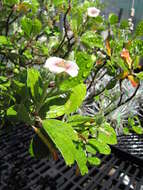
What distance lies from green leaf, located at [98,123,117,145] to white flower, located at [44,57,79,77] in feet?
0.82

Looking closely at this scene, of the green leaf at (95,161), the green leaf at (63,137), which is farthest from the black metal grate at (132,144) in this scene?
the green leaf at (63,137)

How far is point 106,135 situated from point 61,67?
0.96ft

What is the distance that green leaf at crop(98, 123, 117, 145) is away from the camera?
2.16 feet

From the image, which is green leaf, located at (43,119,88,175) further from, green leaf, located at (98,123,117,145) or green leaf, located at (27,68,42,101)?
green leaf, located at (98,123,117,145)

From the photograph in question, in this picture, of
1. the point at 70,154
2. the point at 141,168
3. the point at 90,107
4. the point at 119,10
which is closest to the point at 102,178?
the point at 141,168

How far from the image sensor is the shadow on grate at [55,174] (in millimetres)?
813

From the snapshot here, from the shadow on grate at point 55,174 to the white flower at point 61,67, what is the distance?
486 mm

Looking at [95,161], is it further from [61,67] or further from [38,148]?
[61,67]

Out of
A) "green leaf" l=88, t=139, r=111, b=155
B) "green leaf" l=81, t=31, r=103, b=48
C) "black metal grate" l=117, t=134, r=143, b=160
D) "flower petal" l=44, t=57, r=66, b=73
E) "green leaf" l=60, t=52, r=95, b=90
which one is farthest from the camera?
"black metal grate" l=117, t=134, r=143, b=160

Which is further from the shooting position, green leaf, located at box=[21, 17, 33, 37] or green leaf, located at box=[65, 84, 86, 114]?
green leaf, located at box=[21, 17, 33, 37]

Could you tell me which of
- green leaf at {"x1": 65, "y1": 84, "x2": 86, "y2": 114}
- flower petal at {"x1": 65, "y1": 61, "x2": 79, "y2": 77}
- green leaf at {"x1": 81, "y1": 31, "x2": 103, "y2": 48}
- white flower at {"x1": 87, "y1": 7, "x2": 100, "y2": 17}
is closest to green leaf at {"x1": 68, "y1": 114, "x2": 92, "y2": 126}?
green leaf at {"x1": 65, "y1": 84, "x2": 86, "y2": 114}

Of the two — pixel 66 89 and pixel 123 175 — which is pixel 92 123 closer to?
pixel 66 89

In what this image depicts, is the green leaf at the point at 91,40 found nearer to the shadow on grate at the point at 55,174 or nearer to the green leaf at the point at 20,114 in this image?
the green leaf at the point at 20,114

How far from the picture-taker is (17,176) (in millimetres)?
828
